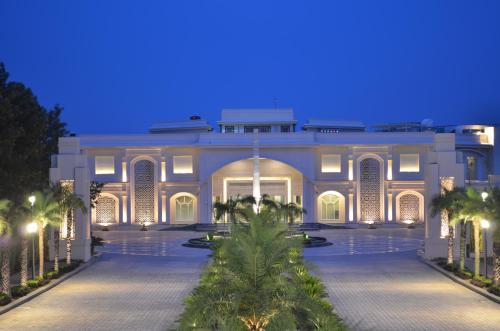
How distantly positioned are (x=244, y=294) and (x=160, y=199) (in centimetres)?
3948

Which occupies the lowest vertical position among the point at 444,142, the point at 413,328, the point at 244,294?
the point at 413,328

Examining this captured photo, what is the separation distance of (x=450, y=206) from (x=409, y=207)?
82.9 feet

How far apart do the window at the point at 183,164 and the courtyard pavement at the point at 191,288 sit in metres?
16.9

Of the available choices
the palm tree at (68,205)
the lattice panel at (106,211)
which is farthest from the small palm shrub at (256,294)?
the lattice panel at (106,211)

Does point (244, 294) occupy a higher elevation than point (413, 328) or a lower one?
higher

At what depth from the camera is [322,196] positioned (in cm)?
4884

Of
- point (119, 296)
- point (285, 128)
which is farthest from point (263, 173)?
point (119, 296)

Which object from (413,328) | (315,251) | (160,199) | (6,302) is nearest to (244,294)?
(413,328)

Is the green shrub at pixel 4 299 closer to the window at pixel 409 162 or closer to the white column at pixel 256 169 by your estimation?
the white column at pixel 256 169

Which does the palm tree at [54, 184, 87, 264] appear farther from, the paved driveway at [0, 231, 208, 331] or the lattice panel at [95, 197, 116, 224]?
the lattice panel at [95, 197, 116, 224]

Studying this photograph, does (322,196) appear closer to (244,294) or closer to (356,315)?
(356,315)

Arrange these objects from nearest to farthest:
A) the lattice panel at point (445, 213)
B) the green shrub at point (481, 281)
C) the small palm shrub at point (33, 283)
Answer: the green shrub at point (481, 281), the small palm shrub at point (33, 283), the lattice panel at point (445, 213)

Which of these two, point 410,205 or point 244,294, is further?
point 410,205

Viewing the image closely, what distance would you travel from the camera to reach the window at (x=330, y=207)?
48938 mm
